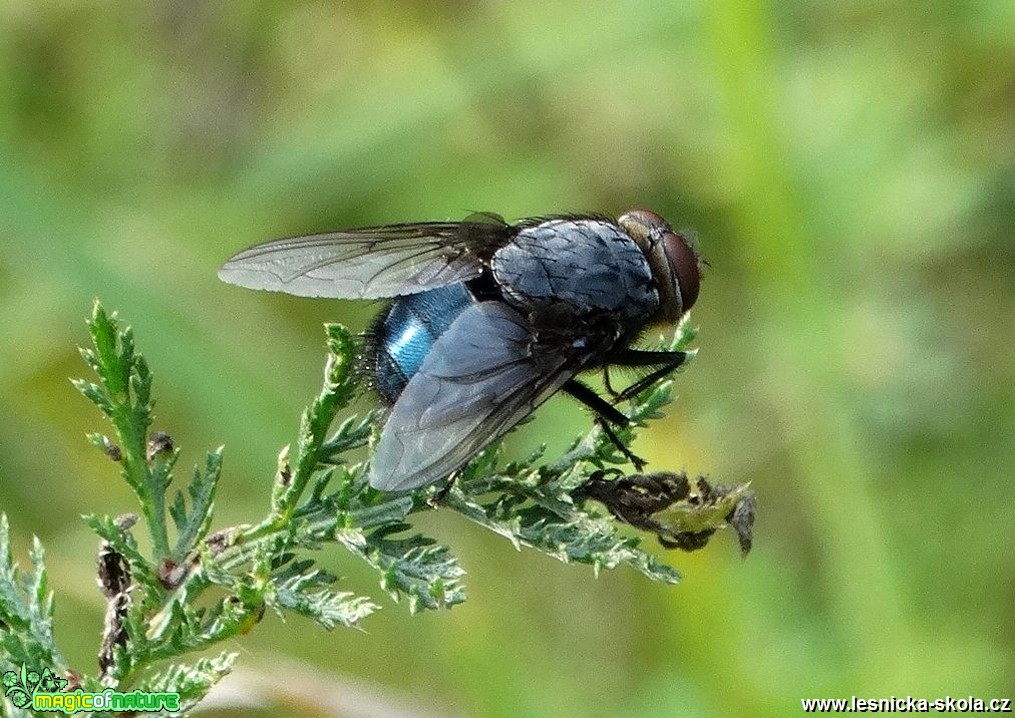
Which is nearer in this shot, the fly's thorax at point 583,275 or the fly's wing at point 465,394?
the fly's wing at point 465,394

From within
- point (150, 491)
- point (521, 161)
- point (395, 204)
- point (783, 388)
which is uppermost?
point (521, 161)

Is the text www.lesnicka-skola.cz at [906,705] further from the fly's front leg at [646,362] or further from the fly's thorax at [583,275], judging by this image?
the fly's thorax at [583,275]

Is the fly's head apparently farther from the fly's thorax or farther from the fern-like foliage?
the fern-like foliage

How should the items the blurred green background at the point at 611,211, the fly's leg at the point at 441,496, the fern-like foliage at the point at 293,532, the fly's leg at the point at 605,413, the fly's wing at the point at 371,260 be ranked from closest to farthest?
the fern-like foliage at the point at 293,532, the fly's leg at the point at 441,496, the fly's leg at the point at 605,413, the fly's wing at the point at 371,260, the blurred green background at the point at 611,211

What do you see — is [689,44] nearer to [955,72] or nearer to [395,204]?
[955,72]

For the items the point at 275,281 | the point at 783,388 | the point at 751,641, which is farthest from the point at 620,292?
the point at 783,388

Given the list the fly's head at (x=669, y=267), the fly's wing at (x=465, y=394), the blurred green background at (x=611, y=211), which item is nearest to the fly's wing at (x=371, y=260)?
the fly's wing at (x=465, y=394)
